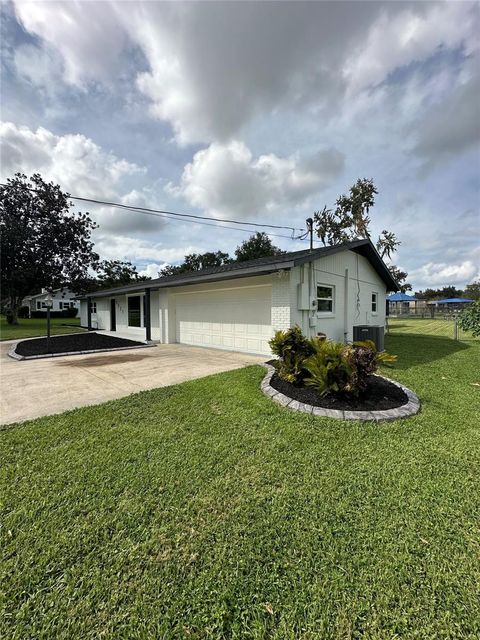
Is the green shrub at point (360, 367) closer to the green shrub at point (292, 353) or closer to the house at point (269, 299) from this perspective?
the green shrub at point (292, 353)

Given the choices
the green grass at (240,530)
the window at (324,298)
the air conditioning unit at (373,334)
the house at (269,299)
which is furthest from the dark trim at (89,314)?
the air conditioning unit at (373,334)

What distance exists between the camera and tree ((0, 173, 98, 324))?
22203 mm

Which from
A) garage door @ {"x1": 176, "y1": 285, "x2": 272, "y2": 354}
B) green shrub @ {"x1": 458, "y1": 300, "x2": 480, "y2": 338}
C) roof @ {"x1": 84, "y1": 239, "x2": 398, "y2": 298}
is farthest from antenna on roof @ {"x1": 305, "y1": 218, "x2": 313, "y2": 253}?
green shrub @ {"x1": 458, "y1": 300, "x2": 480, "y2": 338}

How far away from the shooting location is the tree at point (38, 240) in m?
22.2

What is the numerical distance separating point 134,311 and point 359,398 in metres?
13.7

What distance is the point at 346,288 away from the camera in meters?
10.4

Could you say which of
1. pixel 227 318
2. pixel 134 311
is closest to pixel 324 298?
pixel 227 318

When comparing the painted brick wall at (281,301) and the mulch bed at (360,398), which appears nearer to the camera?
the mulch bed at (360,398)

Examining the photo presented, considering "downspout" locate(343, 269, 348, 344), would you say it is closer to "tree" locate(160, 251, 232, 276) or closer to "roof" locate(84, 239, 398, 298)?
"roof" locate(84, 239, 398, 298)

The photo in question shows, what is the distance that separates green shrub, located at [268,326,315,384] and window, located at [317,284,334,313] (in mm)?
4044

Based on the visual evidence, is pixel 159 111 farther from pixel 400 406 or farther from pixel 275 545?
pixel 275 545

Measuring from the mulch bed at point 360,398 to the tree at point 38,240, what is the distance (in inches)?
952

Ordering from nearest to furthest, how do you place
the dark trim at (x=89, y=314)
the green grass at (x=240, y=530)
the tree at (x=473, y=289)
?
the green grass at (x=240, y=530) < the dark trim at (x=89, y=314) < the tree at (x=473, y=289)

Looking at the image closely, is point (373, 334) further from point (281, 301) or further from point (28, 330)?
point (28, 330)
